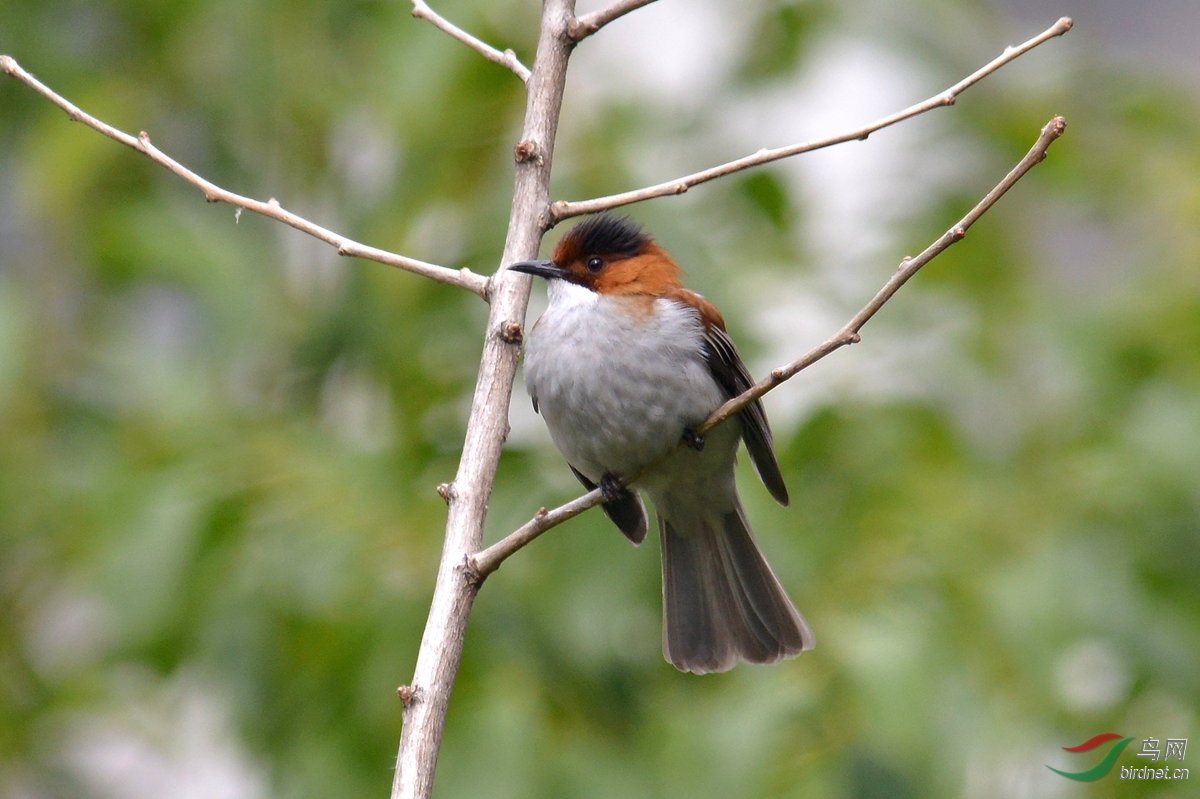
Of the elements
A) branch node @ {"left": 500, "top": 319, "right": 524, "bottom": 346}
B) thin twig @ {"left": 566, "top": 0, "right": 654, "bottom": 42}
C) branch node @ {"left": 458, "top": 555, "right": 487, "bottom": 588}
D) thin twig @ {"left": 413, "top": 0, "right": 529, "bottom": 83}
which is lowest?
branch node @ {"left": 458, "top": 555, "right": 487, "bottom": 588}

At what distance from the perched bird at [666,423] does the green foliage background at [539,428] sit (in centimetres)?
13

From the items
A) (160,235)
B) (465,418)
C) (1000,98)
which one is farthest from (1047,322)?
(160,235)

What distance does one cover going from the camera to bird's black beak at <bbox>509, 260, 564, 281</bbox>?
111 inches

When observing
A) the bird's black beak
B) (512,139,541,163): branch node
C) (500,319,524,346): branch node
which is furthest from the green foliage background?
(512,139,541,163): branch node

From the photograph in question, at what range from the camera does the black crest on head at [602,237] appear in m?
4.37

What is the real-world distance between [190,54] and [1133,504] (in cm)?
396

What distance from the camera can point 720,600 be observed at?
4215 mm

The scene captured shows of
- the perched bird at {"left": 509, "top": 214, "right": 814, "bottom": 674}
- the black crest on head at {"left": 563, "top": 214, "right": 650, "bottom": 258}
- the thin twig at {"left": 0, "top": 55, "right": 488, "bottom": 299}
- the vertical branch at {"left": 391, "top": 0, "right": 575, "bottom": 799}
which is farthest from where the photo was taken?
the black crest on head at {"left": 563, "top": 214, "right": 650, "bottom": 258}

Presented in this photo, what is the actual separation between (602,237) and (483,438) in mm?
1847

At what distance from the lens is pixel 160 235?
15.4 feet

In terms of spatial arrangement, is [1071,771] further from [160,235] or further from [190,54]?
[190,54]

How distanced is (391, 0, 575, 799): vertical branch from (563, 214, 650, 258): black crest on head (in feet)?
4.84

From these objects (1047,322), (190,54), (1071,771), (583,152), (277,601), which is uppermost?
(190,54)

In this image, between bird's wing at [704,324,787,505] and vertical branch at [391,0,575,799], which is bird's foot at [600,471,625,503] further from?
vertical branch at [391,0,575,799]
